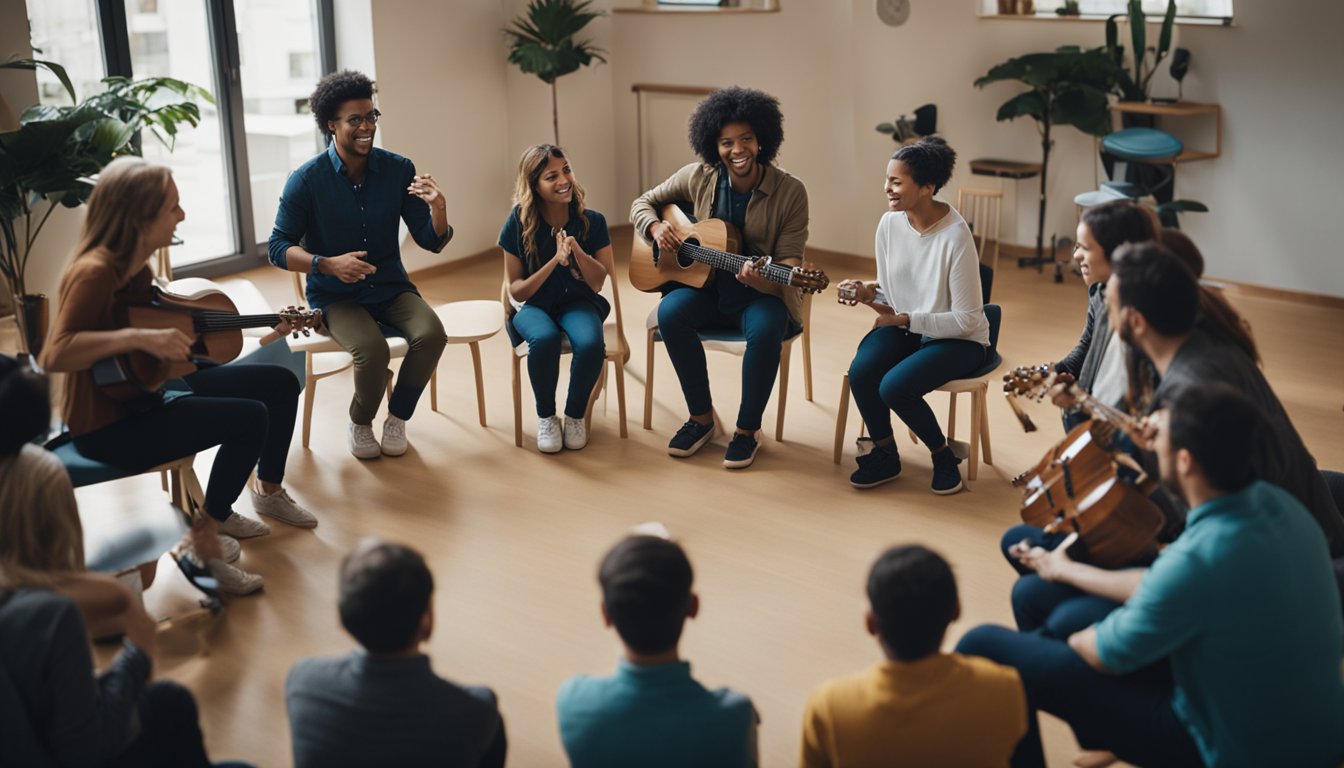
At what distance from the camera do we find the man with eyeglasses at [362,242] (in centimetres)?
423

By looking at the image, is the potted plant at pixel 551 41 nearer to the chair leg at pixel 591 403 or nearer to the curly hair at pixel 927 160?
the chair leg at pixel 591 403

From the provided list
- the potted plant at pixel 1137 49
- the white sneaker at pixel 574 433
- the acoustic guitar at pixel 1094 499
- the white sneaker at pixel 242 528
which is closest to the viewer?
the acoustic guitar at pixel 1094 499

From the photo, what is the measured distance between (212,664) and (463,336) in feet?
5.56

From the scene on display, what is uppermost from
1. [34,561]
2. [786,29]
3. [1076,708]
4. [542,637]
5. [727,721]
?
[786,29]

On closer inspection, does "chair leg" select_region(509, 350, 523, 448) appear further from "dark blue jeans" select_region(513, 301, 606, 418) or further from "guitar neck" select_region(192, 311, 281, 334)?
"guitar neck" select_region(192, 311, 281, 334)

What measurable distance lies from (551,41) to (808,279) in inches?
129

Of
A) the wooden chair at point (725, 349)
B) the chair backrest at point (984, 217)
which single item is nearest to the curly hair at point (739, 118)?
the wooden chair at point (725, 349)

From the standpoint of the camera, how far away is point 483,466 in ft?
14.4

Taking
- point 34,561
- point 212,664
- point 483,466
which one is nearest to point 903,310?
→ point 483,466

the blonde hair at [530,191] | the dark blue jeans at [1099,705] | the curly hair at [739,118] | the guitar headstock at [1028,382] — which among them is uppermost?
the curly hair at [739,118]

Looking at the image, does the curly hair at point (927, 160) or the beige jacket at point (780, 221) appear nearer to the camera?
the curly hair at point (927, 160)

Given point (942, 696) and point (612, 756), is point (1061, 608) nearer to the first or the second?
point (942, 696)

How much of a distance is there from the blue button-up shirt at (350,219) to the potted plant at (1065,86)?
3456 millimetres

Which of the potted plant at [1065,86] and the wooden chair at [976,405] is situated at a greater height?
the potted plant at [1065,86]
